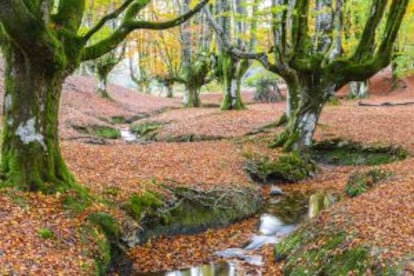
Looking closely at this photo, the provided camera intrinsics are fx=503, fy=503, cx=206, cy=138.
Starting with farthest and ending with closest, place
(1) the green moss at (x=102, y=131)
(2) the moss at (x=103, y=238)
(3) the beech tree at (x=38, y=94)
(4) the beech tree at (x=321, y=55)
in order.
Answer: (1) the green moss at (x=102, y=131)
(4) the beech tree at (x=321, y=55)
(3) the beech tree at (x=38, y=94)
(2) the moss at (x=103, y=238)

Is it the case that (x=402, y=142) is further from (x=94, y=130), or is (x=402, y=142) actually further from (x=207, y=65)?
(x=207, y=65)

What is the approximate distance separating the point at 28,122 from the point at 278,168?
868 cm

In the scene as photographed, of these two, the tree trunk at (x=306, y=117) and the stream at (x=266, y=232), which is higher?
the tree trunk at (x=306, y=117)

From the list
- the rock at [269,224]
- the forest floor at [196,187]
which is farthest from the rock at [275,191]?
the rock at [269,224]

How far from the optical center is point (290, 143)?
16891mm

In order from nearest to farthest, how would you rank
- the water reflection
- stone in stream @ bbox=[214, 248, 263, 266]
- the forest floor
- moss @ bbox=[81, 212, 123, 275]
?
the forest floor < moss @ bbox=[81, 212, 123, 275] < the water reflection < stone in stream @ bbox=[214, 248, 263, 266]

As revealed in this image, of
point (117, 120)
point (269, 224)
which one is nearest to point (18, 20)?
point (269, 224)

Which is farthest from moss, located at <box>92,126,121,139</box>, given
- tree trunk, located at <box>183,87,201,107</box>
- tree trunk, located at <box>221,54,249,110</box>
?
tree trunk, located at <box>183,87,201,107</box>

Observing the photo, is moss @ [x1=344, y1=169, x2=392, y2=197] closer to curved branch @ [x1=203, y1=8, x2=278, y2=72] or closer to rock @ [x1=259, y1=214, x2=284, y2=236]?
rock @ [x1=259, y1=214, x2=284, y2=236]

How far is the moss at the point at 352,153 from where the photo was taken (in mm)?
16344

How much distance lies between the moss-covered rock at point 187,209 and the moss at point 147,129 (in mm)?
10906

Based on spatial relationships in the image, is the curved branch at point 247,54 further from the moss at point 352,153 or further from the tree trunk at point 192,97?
the tree trunk at point 192,97

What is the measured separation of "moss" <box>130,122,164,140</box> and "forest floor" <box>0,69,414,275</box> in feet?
2.07

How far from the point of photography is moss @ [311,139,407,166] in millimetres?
16344
